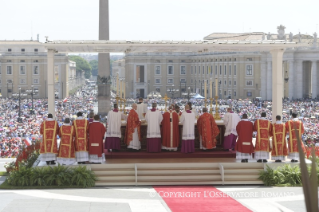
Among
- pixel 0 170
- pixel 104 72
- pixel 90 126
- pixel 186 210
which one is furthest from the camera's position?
pixel 104 72

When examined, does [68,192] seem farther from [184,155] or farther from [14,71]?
[14,71]

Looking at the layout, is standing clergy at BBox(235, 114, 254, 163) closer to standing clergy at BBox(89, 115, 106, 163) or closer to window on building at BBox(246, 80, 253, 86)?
standing clergy at BBox(89, 115, 106, 163)

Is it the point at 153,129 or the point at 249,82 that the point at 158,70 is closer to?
the point at 249,82

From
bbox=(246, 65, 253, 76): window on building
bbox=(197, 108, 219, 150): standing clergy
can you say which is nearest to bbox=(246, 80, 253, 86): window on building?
bbox=(246, 65, 253, 76): window on building

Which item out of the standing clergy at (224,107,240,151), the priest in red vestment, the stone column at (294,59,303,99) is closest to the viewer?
the priest in red vestment

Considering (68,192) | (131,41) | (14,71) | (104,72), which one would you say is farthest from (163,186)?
(14,71)

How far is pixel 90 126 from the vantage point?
15.5 m

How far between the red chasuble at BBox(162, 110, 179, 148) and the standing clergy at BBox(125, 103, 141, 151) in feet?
2.18

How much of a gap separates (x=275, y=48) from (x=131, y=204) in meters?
6.97

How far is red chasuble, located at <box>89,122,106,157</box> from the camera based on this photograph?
15.4m

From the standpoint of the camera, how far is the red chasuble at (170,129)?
17.0 m

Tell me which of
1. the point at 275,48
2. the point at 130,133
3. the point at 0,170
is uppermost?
the point at 275,48

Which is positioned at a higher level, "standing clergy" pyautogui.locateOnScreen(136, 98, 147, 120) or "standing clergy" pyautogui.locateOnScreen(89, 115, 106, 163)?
"standing clergy" pyautogui.locateOnScreen(136, 98, 147, 120)

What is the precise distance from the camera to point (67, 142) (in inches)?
606
